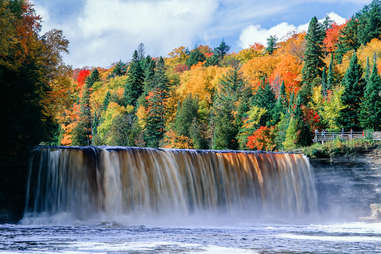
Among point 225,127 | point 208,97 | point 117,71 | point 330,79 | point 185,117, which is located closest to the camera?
point 225,127

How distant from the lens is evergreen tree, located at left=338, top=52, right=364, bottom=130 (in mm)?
53062

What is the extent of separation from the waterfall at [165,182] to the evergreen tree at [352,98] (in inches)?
735

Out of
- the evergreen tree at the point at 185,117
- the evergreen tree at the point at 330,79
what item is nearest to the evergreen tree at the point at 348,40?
the evergreen tree at the point at 330,79

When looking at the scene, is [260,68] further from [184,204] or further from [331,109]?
[184,204]

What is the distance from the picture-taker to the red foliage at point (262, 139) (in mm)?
59875

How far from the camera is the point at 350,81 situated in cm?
5475

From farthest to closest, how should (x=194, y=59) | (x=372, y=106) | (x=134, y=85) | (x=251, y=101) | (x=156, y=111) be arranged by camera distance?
(x=194, y=59), (x=134, y=85), (x=156, y=111), (x=251, y=101), (x=372, y=106)

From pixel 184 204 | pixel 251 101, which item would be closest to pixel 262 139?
pixel 251 101

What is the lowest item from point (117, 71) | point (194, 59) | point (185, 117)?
point (185, 117)

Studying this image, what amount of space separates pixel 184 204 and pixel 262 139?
113 ft

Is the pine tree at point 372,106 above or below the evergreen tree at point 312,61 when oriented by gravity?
below

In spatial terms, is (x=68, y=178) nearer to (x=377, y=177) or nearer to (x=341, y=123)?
(x=377, y=177)

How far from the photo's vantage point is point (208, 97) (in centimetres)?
8794

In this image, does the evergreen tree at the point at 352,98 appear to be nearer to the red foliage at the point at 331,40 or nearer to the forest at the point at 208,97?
the forest at the point at 208,97
